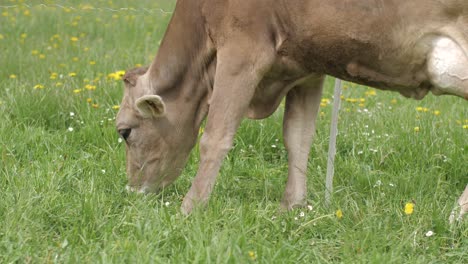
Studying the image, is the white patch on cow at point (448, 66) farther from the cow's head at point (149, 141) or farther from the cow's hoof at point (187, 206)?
the cow's head at point (149, 141)

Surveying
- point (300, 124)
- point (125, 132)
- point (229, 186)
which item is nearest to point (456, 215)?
point (300, 124)

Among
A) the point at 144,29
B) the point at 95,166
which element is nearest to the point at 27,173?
the point at 95,166

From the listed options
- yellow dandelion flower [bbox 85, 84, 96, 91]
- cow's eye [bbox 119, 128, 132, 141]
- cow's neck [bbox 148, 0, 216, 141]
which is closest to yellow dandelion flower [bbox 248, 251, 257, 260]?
cow's neck [bbox 148, 0, 216, 141]

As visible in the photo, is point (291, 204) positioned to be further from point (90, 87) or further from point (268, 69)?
point (90, 87)

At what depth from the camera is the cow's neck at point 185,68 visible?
5.30 m

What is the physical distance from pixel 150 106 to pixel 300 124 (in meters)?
0.96

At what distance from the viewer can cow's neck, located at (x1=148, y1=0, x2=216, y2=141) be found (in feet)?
17.4

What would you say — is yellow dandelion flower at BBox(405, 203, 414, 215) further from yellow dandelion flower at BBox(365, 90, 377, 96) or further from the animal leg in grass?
yellow dandelion flower at BBox(365, 90, 377, 96)

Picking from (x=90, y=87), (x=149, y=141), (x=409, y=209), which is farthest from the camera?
(x=90, y=87)

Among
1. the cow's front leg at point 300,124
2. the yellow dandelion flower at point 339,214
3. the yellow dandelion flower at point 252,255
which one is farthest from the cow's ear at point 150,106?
the yellow dandelion flower at point 252,255

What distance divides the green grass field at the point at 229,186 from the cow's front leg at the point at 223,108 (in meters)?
0.14

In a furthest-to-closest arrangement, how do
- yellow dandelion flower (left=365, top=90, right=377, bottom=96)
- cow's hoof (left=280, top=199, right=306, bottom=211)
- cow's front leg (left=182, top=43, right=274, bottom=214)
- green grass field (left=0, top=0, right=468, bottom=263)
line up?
yellow dandelion flower (left=365, top=90, right=377, bottom=96) → cow's hoof (left=280, top=199, right=306, bottom=211) → cow's front leg (left=182, top=43, right=274, bottom=214) → green grass field (left=0, top=0, right=468, bottom=263)

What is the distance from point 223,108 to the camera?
16.4 ft

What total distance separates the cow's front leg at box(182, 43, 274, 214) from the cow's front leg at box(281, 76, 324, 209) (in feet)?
2.28
